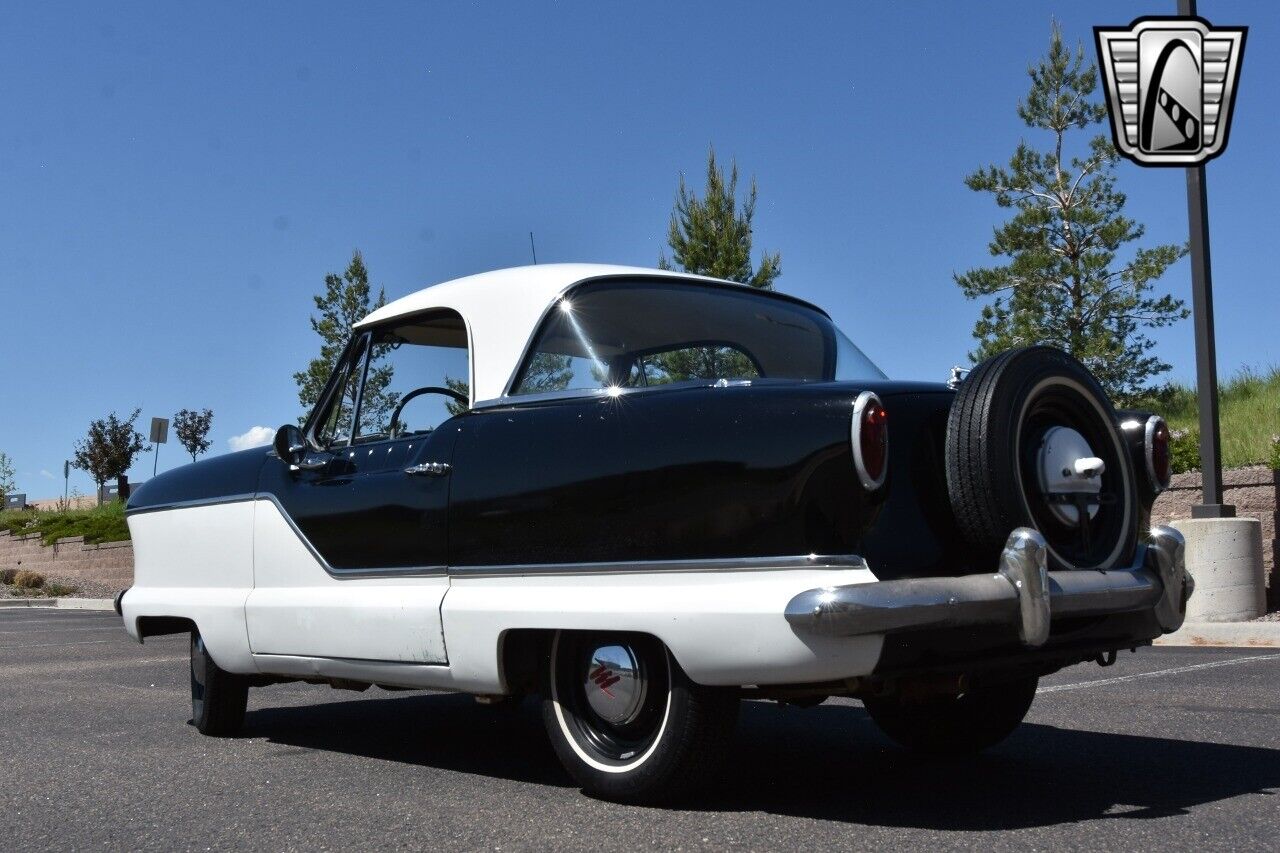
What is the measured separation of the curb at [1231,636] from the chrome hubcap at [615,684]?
728cm

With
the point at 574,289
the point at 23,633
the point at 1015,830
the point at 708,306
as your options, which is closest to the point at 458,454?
the point at 574,289

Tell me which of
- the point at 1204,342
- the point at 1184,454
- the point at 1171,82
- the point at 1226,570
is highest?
the point at 1171,82

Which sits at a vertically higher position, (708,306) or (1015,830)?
(708,306)

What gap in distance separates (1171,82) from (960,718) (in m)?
8.32

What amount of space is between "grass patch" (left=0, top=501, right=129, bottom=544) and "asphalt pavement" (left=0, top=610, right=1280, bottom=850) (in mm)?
23920

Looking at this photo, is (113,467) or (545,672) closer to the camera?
(545,672)

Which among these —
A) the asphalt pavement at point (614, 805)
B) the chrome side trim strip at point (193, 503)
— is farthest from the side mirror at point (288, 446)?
the asphalt pavement at point (614, 805)

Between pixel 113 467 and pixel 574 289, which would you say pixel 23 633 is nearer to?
pixel 574 289

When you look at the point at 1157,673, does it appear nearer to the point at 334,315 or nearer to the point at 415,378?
the point at 415,378

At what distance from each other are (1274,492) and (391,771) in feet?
34.4

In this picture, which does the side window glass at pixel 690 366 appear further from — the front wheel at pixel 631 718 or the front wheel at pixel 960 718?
the front wheel at pixel 960 718

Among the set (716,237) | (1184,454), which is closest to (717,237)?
(716,237)

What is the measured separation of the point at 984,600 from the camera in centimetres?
358

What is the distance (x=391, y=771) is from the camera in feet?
16.2
